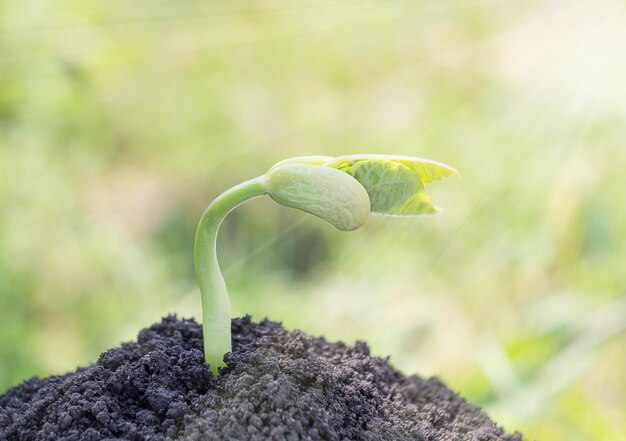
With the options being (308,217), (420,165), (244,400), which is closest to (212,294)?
(244,400)

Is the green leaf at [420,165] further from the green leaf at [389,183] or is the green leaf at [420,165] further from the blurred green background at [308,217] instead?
the blurred green background at [308,217]

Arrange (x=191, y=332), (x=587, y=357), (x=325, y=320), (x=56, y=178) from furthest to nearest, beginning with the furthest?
(x=56, y=178), (x=325, y=320), (x=587, y=357), (x=191, y=332)

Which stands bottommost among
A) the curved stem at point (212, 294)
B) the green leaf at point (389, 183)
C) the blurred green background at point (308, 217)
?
the curved stem at point (212, 294)

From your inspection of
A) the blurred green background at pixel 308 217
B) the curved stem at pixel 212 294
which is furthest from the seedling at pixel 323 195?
the blurred green background at pixel 308 217

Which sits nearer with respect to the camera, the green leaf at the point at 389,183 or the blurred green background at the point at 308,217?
the green leaf at the point at 389,183

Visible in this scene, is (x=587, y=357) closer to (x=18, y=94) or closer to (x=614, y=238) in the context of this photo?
(x=614, y=238)

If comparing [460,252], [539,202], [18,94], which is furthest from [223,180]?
[539,202]
